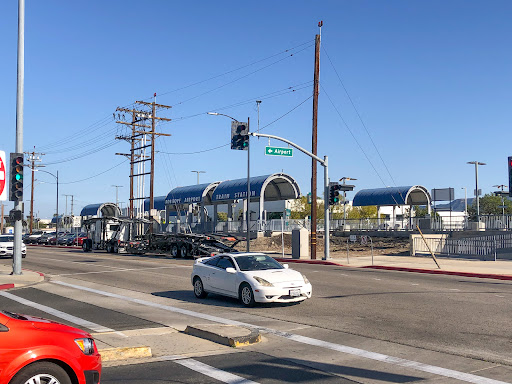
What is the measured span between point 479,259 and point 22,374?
101 ft

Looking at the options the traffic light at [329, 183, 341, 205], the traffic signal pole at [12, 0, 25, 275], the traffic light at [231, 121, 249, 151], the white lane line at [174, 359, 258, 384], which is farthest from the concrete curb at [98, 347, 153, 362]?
the traffic light at [329, 183, 341, 205]

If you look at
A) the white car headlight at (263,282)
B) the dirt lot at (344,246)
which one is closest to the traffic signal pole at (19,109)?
the white car headlight at (263,282)

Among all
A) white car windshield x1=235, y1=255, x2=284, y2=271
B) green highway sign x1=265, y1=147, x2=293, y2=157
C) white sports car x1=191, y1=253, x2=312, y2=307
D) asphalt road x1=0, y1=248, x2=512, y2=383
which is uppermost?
green highway sign x1=265, y1=147, x2=293, y2=157

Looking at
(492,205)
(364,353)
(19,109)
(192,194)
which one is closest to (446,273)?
(364,353)

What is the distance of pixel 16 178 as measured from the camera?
21031 millimetres

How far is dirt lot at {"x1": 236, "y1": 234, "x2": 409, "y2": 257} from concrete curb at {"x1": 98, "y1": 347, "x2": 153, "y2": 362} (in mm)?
30125

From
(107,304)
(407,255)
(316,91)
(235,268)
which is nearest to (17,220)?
(107,304)

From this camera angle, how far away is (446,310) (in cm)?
1302

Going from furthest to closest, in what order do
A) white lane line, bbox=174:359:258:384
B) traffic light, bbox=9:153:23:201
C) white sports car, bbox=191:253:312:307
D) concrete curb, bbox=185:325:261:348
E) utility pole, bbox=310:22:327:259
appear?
utility pole, bbox=310:22:327:259
traffic light, bbox=9:153:23:201
white sports car, bbox=191:253:312:307
concrete curb, bbox=185:325:261:348
white lane line, bbox=174:359:258:384

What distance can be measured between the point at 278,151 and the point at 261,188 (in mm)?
23168

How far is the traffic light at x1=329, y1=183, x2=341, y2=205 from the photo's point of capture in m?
31.8

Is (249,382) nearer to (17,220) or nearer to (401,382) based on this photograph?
(401,382)

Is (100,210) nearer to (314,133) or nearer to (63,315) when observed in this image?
(314,133)

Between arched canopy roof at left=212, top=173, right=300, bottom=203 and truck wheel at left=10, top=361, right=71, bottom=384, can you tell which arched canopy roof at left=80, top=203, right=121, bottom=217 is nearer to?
arched canopy roof at left=212, top=173, right=300, bottom=203
